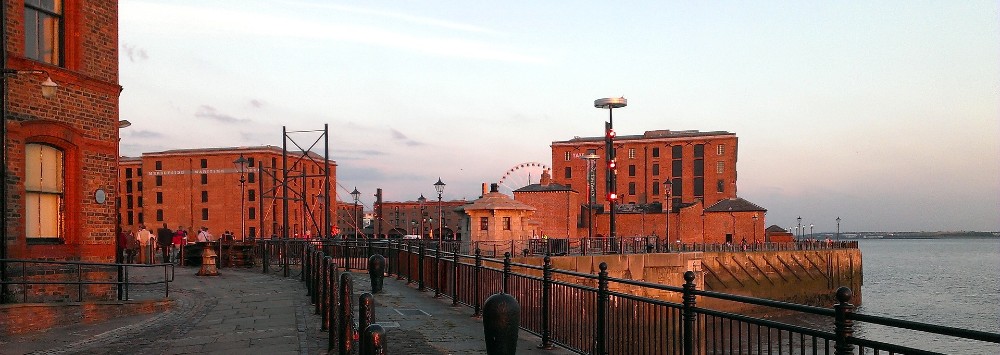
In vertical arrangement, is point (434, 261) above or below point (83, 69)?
below

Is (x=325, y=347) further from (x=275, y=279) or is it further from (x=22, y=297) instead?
(x=275, y=279)

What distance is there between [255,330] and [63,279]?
631cm

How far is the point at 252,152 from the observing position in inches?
3856

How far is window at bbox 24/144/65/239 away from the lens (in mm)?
16938

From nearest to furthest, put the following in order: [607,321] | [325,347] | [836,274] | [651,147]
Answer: [607,321] < [325,347] < [836,274] < [651,147]

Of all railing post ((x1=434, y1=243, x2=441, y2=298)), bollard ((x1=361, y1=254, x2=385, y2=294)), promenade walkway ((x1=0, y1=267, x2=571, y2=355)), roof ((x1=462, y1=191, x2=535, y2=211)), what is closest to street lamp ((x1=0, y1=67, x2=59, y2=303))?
promenade walkway ((x1=0, y1=267, x2=571, y2=355))

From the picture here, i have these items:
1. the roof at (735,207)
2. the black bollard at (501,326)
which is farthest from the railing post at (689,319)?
the roof at (735,207)

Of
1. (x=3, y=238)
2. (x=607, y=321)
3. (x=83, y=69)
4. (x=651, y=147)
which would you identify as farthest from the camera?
(x=651, y=147)

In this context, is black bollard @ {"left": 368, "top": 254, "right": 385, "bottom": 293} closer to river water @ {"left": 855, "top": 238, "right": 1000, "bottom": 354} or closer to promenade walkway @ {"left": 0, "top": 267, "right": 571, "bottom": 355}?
promenade walkway @ {"left": 0, "top": 267, "right": 571, "bottom": 355}

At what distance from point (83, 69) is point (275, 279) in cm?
943

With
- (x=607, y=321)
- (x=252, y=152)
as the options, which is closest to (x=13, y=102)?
(x=607, y=321)

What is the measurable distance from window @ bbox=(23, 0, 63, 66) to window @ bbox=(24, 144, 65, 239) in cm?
191

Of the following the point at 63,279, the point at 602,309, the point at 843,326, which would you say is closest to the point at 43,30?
the point at 63,279

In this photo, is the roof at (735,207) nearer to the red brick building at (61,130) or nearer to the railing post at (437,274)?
the railing post at (437,274)
